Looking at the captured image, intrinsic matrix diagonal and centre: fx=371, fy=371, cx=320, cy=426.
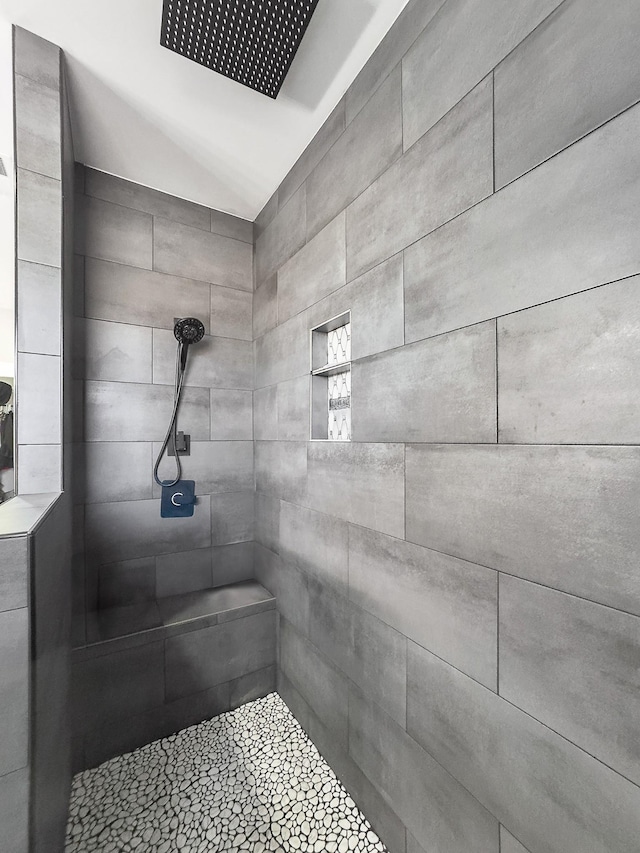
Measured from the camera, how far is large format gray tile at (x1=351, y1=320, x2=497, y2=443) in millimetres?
892

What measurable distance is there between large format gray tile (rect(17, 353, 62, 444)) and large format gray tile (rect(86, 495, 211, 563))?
628 mm

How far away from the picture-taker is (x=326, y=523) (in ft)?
4.92

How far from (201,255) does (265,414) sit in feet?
3.17

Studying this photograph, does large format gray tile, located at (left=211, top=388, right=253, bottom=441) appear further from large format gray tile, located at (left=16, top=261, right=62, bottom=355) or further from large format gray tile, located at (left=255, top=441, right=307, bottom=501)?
large format gray tile, located at (left=16, top=261, right=62, bottom=355)

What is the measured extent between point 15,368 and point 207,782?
1.67 m

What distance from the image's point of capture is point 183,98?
57.4 inches

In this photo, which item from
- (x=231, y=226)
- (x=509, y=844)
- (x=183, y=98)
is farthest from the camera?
(x=231, y=226)

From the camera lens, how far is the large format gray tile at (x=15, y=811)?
76 centimetres

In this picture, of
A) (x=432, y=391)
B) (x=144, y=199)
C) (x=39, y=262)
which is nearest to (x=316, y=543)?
(x=432, y=391)

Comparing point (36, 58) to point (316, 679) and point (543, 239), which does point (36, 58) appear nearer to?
point (543, 239)

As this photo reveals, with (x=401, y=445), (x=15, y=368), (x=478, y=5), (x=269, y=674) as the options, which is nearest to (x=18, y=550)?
(x=15, y=368)

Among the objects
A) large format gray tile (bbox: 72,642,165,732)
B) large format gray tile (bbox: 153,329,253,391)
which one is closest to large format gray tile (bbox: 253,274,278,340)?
large format gray tile (bbox: 153,329,253,391)

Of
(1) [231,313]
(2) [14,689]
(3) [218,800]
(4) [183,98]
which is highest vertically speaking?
(4) [183,98]

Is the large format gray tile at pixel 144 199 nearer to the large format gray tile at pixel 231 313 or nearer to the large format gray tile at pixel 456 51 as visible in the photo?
the large format gray tile at pixel 231 313
